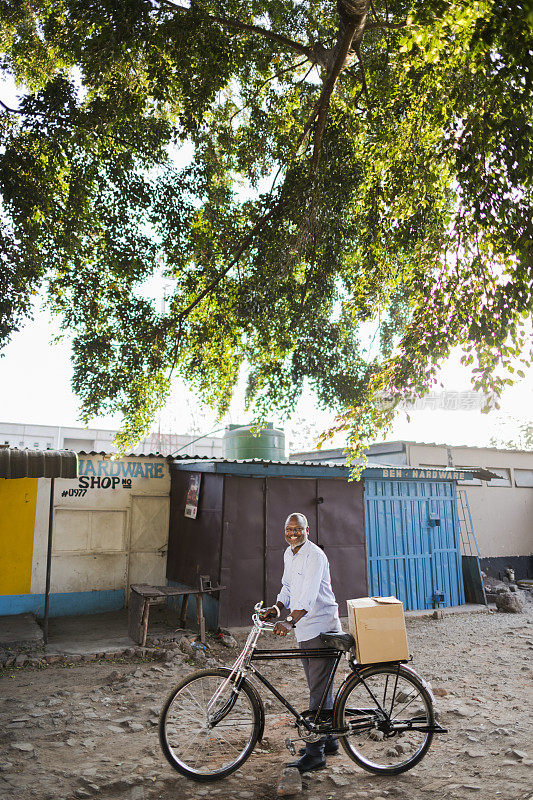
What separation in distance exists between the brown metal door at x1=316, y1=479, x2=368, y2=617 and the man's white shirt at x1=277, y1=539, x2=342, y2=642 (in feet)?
20.7

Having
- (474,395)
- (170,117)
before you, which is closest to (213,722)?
(170,117)

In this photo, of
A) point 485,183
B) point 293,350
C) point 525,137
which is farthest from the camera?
point 293,350

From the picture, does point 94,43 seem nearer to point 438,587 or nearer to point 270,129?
point 270,129

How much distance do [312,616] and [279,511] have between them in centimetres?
601

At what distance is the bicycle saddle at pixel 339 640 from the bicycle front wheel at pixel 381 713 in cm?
24

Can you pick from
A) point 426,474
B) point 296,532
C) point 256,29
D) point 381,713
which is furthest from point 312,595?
point 426,474

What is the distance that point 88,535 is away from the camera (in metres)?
10.7

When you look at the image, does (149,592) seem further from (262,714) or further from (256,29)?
(256,29)

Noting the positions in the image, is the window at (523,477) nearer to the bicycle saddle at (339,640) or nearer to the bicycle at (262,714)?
the bicycle at (262,714)

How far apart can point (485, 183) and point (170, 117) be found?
8.68 meters

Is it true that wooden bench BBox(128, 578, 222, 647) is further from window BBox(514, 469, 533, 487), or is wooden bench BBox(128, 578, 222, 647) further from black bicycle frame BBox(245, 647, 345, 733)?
window BBox(514, 469, 533, 487)

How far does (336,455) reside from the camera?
17.7 meters

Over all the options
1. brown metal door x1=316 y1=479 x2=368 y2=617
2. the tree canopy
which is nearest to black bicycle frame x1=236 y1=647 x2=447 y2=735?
the tree canopy

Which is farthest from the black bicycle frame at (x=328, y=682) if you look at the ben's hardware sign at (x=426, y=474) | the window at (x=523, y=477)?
the window at (x=523, y=477)
